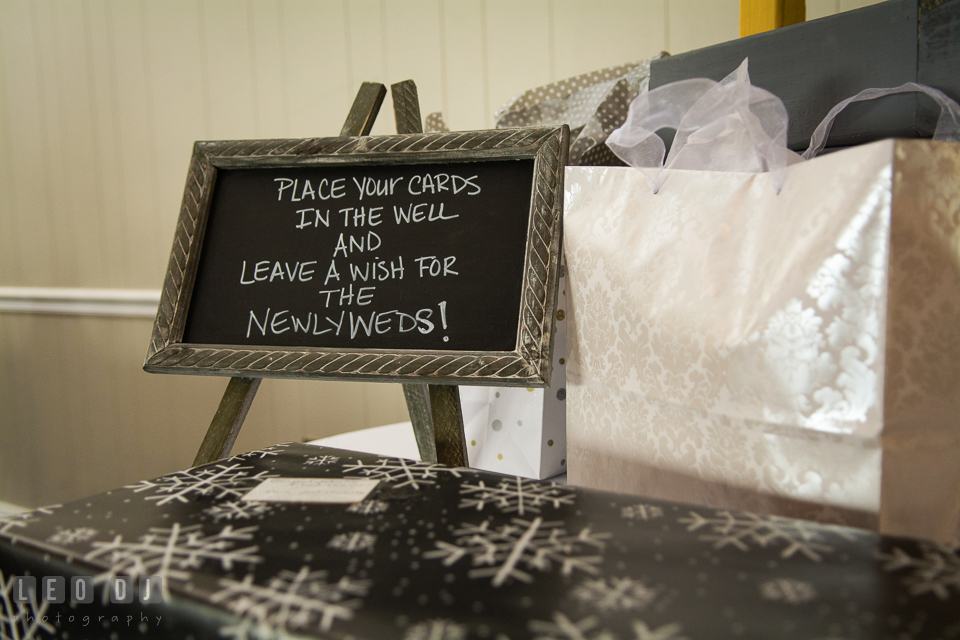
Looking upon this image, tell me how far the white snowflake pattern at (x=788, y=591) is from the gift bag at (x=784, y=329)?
0.53 feet

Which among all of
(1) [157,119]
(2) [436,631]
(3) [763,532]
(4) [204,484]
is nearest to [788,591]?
(3) [763,532]

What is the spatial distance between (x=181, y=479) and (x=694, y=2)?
97cm

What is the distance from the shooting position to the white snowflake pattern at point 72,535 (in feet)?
1.36

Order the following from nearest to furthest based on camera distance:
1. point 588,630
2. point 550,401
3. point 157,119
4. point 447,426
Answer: point 588,630
point 447,426
point 550,401
point 157,119

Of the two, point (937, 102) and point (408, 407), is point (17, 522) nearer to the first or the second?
point (408, 407)

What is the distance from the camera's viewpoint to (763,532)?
1.25 feet

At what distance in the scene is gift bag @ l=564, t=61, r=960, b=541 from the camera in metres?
0.42

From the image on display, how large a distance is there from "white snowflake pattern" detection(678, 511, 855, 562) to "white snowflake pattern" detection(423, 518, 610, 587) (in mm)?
66

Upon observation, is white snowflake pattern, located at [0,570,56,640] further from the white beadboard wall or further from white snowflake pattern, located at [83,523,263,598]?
the white beadboard wall

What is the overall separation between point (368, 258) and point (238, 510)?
0.98 ft

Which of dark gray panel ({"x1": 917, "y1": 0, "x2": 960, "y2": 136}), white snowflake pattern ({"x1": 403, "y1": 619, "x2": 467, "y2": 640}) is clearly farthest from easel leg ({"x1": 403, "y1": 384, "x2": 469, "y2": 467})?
dark gray panel ({"x1": 917, "y1": 0, "x2": 960, "y2": 136})

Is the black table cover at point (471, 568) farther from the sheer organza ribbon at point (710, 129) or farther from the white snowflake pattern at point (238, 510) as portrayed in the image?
the sheer organza ribbon at point (710, 129)

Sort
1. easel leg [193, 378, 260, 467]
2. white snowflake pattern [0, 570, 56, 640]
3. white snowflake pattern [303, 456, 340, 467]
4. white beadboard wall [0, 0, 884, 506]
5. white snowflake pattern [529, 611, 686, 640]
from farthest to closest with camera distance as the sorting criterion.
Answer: white beadboard wall [0, 0, 884, 506]
easel leg [193, 378, 260, 467]
white snowflake pattern [303, 456, 340, 467]
white snowflake pattern [0, 570, 56, 640]
white snowflake pattern [529, 611, 686, 640]

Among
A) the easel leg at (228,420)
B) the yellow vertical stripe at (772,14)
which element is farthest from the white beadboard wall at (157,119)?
the easel leg at (228,420)
